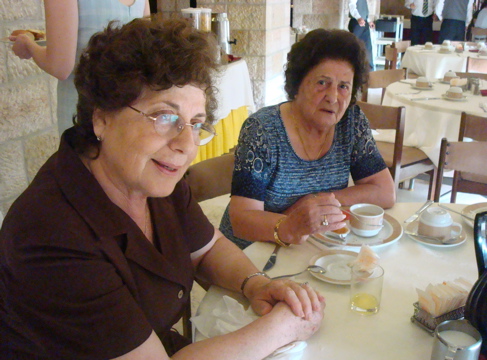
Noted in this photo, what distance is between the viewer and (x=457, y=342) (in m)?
0.73

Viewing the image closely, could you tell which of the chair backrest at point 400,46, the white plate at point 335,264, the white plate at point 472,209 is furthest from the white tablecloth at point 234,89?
the chair backrest at point 400,46

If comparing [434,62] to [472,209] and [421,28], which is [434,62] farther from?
[472,209]

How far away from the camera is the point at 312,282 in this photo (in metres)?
1.08

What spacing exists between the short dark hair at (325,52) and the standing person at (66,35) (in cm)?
64

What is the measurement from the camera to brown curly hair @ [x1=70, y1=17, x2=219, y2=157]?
2.95 ft

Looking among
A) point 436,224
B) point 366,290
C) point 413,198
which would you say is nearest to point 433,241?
point 436,224

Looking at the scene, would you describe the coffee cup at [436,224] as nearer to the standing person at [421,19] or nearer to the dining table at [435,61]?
the dining table at [435,61]

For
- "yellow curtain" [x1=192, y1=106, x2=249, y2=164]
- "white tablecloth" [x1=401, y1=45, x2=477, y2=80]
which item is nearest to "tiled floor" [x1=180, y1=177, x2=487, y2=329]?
"yellow curtain" [x1=192, y1=106, x2=249, y2=164]

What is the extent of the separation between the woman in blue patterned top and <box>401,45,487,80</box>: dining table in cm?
410

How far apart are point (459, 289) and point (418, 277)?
0.63 feet

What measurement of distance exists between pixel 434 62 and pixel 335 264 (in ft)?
16.5

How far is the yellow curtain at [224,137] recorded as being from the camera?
3408mm

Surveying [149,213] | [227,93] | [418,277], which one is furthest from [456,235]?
[227,93]

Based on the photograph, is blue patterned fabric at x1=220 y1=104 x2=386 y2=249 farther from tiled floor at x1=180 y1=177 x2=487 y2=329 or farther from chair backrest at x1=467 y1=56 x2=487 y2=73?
chair backrest at x1=467 y1=56 x2=487 y2=73
